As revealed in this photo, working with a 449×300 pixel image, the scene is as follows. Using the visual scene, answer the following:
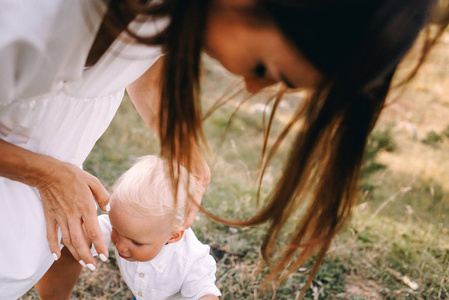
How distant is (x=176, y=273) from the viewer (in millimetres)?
1930

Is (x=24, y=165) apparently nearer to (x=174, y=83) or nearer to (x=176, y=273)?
(x=174, y=83)

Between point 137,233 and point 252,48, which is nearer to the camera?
point 252,48

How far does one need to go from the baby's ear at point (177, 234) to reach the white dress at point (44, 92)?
1.67ft

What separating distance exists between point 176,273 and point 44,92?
1.01 metres

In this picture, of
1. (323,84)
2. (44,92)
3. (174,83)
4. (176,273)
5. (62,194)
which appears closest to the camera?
(323,84)

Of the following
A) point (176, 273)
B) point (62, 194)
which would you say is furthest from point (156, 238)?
point (62, 194)

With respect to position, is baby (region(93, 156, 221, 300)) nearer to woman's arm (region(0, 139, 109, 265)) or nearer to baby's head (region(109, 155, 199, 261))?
baby's head (region(109, 155, 199, 261))

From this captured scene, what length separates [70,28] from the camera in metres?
1.11

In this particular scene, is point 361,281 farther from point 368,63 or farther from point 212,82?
point 212,82

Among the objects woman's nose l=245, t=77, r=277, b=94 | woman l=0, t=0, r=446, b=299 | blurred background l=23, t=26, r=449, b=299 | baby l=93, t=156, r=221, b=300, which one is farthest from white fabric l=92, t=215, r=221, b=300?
woman's nose l=245, t=77, r=277, b=94

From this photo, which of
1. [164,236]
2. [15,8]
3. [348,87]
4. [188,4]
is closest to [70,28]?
[15,8]

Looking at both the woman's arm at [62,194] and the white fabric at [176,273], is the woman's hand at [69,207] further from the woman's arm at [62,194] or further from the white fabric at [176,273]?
the white fabric at [176,273]

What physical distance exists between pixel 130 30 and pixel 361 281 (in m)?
1.99

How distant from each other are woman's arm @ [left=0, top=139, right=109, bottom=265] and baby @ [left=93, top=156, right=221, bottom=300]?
29 cm
